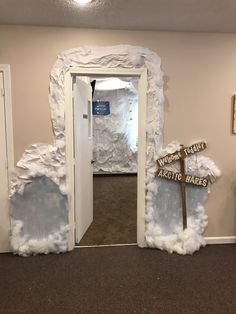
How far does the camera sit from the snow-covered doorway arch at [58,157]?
9.66 feet

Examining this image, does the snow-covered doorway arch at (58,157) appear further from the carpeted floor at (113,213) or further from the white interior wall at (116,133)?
the white interior wall at (116,133)

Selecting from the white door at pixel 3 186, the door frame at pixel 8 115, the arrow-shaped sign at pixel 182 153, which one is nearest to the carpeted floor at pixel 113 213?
the white door at pixel 3 186

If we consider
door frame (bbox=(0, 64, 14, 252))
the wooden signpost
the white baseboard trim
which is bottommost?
the white baseboard trim

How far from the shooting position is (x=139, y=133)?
123 inches

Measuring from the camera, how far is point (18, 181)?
300 centimetres

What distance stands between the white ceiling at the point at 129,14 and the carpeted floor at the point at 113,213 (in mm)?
2471

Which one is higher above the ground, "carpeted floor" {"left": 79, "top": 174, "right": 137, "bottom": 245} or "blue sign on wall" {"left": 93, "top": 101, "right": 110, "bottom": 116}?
"blue sign on wall" {"left": 93, "top": 101, "right": 110, "bottom": 116}

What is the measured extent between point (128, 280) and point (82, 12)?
8.15 ft

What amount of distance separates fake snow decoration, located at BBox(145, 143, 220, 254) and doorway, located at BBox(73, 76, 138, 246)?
0.43 meters

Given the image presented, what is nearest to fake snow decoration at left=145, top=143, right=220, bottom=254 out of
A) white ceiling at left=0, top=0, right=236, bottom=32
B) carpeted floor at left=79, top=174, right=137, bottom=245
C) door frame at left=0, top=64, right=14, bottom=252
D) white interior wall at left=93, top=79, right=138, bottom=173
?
carpeted floor at left=79, top=174, right=137, bottom=245

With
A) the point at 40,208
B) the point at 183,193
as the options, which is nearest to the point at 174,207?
the point at 183,193

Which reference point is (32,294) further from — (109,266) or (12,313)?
(109,266)

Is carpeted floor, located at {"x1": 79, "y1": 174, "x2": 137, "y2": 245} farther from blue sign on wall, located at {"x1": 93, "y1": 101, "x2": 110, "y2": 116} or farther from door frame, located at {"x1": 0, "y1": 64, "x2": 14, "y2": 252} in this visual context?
blue sign on wall, located at {"x1": 93, "y1": 101, "x2": 110, "y2": 116}

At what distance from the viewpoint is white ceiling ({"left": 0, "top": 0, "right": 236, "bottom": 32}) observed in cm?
→ 235
